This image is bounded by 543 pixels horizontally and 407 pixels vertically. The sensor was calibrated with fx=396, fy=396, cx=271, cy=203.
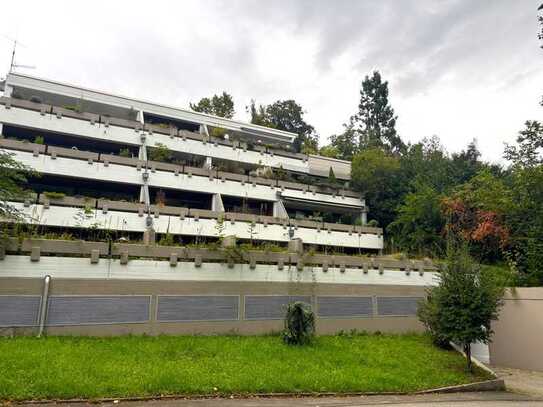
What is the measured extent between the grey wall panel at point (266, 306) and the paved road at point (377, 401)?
5.05 m

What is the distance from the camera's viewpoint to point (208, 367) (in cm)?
998

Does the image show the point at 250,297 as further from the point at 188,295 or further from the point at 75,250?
the point at 75,250

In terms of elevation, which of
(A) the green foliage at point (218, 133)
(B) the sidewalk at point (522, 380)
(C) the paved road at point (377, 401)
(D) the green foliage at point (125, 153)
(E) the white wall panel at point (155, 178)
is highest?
(A) the green foliage at point (218, 133)

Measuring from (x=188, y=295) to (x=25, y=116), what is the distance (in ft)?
53.4

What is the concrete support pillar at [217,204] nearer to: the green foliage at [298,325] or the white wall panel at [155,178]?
the white wall panel at [155,178]

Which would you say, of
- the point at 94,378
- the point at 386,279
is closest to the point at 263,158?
the point at 386,279

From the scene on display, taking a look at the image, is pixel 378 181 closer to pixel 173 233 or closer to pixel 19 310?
pixel 173 233

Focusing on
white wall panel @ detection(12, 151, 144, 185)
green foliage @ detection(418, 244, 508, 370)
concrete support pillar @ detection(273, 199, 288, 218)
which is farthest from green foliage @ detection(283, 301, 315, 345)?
white wall panel @ detection(12, 151, 144, 185)

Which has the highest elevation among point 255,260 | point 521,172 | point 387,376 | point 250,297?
point 521,172

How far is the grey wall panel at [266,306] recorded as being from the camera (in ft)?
46.2

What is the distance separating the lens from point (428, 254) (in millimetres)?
22656

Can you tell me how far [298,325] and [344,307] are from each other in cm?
334

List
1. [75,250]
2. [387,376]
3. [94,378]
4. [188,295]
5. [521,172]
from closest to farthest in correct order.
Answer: [94,378] → [387,376] → [75,250] → [188,295] → [521,172]

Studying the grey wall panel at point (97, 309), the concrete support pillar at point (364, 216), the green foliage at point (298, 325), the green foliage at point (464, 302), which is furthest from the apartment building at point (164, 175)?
the green foliage at point (464, 302)
